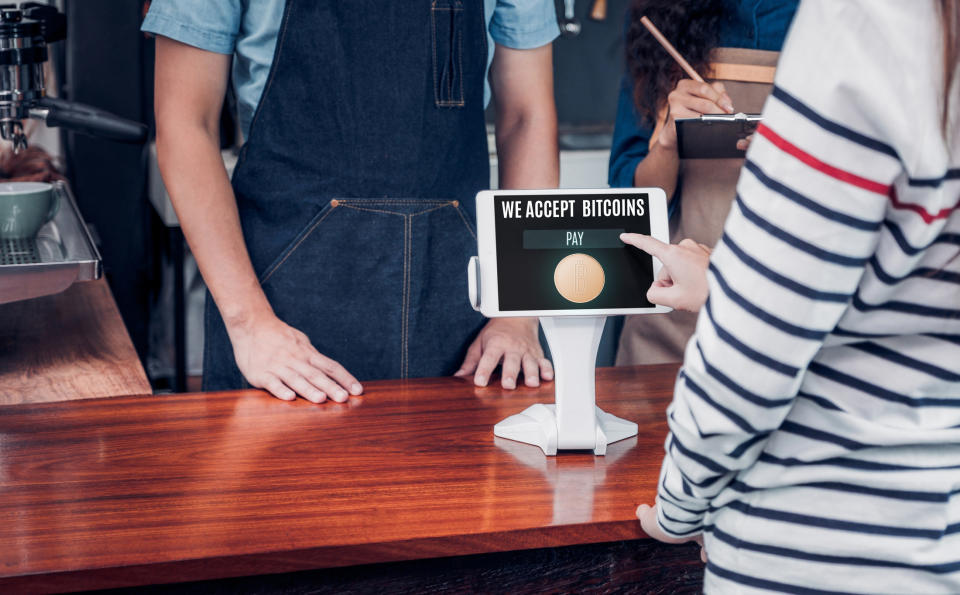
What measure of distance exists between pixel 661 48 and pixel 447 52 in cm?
46

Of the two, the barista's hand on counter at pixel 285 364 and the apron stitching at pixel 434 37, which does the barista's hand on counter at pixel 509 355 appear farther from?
the apron stitching at pixel 434 37

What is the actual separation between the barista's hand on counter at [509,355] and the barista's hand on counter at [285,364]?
0.20m

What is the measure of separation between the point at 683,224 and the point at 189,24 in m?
0.99

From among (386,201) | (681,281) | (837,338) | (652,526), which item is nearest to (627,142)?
(386,201)

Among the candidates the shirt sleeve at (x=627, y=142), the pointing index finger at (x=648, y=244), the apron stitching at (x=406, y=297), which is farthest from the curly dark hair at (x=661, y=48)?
the pointing index finger at (x=648, y=244)

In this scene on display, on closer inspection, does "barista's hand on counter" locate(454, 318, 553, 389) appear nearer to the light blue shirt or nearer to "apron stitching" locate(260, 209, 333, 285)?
"apron stitching" locate(260, 209, 333, 285)

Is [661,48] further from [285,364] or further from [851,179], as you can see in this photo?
[851,179]

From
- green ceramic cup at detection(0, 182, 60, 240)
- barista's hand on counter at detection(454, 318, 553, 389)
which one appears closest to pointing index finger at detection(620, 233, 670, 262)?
barista's hand on counter at detection(454, 318, 553, 389)

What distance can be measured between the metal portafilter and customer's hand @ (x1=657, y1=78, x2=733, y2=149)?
913 millimetres

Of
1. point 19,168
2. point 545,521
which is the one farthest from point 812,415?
point 19,168

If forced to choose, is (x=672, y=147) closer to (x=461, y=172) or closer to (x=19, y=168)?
(x=461, y=172)

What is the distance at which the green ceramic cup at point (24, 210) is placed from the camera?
1510 mm

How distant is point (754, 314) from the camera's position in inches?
24.4

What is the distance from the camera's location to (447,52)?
154 cm
